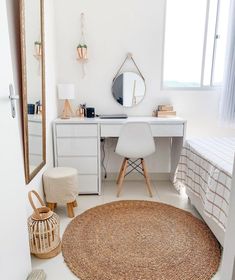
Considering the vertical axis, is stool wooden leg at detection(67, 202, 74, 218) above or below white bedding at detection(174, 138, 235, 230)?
below

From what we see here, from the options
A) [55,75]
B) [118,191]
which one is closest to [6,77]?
[55,75]

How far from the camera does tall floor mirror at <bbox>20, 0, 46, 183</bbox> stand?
1.86 m

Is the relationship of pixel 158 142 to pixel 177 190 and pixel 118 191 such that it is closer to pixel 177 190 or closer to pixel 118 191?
pixel 177 190

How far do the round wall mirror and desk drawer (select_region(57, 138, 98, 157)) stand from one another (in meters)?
0.74

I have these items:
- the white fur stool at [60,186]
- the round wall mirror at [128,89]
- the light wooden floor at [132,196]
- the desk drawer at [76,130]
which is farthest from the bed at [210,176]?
the white fur stool at [60,186]

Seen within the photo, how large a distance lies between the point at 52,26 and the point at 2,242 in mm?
2463

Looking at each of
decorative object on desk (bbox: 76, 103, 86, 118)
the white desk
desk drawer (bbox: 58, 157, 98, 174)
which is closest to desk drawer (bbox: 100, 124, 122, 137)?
the white desk

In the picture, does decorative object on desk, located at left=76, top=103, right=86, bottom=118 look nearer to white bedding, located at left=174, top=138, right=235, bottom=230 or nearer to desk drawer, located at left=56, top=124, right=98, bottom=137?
desk drawer, located at left=56, top=124, right=98, bottom=137

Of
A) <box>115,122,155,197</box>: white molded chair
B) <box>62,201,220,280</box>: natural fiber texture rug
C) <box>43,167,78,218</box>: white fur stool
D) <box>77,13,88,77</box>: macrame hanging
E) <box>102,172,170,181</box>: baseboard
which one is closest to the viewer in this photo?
<box>62,201,220,280</box>: natural fiber texture rug

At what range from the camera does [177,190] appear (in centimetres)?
313

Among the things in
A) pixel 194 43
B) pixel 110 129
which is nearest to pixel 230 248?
pixel 110 129

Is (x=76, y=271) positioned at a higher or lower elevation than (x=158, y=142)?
lower

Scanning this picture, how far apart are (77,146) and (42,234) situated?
1202mm

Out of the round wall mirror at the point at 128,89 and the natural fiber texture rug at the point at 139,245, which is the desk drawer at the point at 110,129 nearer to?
the round wall mirror at the point at 128,89
